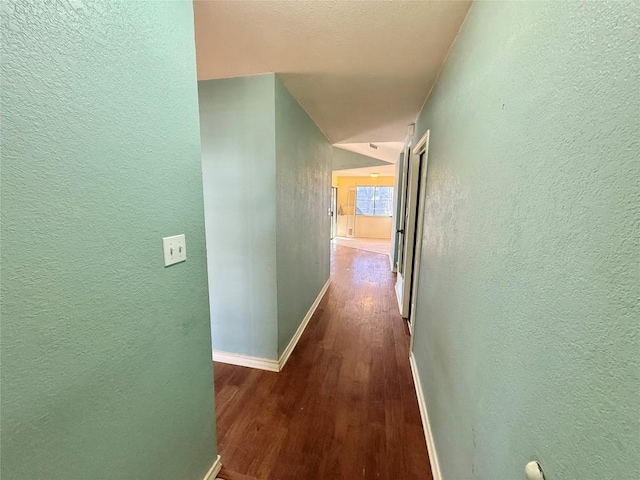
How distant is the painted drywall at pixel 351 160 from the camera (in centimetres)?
670

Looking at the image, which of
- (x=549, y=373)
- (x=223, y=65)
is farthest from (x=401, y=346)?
(x=223, y=65)

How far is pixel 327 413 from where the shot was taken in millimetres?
1742

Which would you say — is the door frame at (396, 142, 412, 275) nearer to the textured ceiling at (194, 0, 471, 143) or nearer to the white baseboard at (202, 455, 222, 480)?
the textured ceiling at (194, 0, 471, 143)

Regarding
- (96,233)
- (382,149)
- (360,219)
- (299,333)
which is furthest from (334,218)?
(96,233)

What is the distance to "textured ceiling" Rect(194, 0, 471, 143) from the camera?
1227mm

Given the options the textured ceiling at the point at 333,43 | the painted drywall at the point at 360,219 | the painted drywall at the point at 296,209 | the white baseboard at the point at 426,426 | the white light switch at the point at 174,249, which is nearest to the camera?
the white light switch at the point at 174,249

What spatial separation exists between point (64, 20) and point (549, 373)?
4.63 ft

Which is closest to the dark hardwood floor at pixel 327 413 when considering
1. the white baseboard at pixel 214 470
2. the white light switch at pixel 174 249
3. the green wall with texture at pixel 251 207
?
the white baseboard at pixel 214 470

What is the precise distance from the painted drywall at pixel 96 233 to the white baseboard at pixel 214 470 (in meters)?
0.24

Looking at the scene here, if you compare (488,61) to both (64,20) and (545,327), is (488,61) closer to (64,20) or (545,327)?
(545,327)

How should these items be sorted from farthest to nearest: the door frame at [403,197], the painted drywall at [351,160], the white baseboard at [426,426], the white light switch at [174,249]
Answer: the painted drywall at [351,160] < the door frame at [403,197] < the white baseboard at [426,426] < the white light switch at [174,249]

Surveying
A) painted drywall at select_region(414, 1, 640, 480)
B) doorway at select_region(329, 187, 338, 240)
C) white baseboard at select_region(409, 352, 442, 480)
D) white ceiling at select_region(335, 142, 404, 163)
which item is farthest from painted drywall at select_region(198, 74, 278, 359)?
doorway at select_region(329, 187, 338, 240)

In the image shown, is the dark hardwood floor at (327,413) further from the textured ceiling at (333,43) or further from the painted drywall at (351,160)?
the painted drywall at (351,160)

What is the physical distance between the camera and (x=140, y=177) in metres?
0.85
